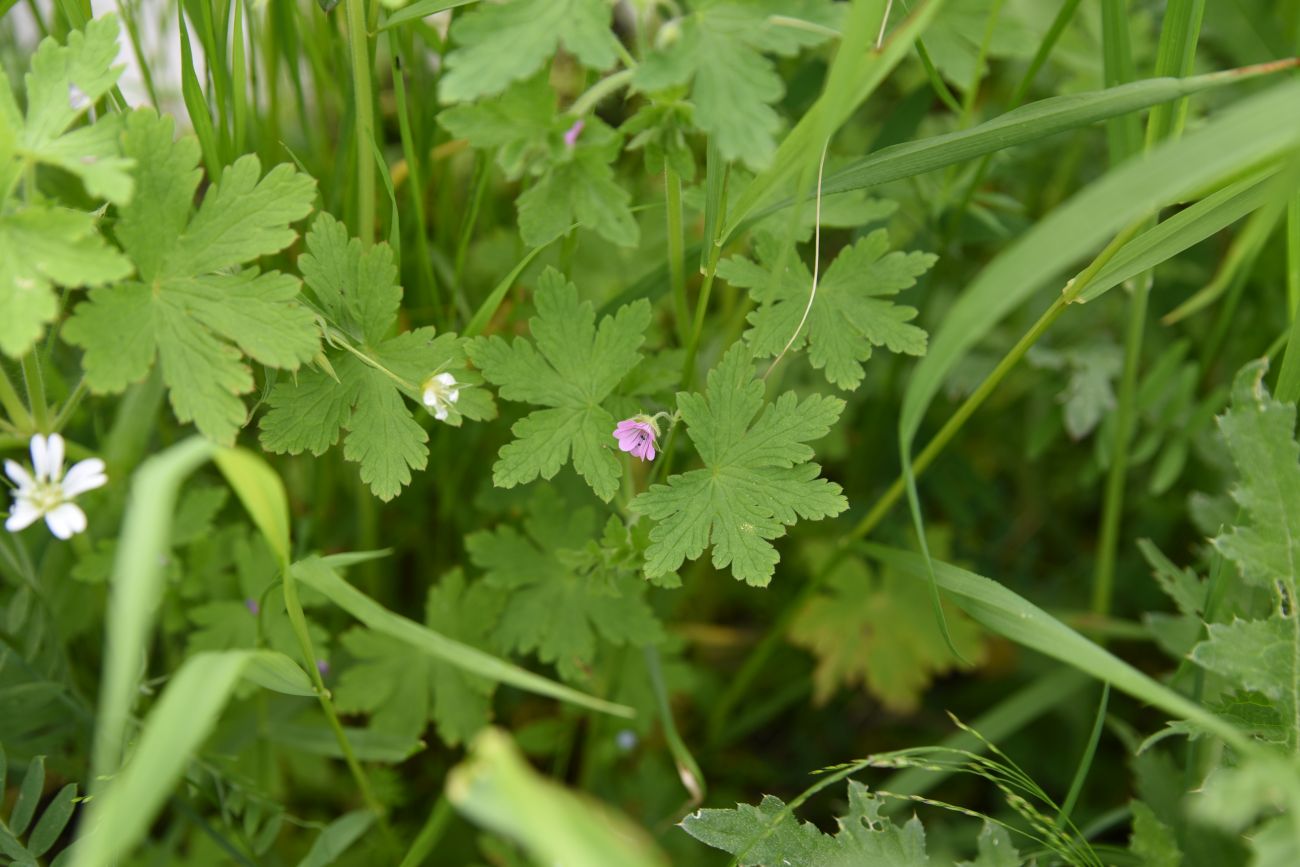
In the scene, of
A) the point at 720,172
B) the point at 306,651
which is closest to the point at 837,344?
the point at 720,172

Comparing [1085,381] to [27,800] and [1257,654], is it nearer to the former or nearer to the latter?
[1257,654]

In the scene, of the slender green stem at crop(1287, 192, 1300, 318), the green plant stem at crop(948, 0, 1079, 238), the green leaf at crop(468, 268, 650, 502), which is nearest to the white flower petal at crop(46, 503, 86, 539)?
the green leaf at crop(468, 268, 650, 502)

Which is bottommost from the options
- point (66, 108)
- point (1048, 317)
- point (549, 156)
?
point (1048, 317)

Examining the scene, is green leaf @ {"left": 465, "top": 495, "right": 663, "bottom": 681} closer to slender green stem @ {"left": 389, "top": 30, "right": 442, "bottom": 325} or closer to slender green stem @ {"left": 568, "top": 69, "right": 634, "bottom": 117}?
slender green stem @ {"left": 389, "top": 30, "right": 442, "bottom": 325}

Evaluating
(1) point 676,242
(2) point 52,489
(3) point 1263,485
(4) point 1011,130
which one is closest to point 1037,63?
(4) point 1011,130

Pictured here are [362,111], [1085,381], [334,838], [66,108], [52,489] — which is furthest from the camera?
[1085,381]

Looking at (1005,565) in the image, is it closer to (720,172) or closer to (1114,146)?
(1114,146)
